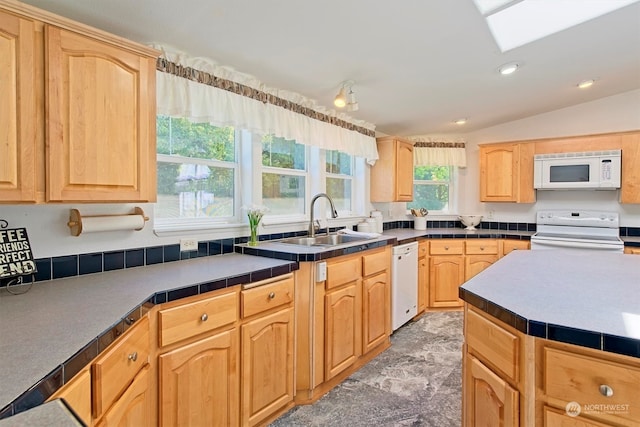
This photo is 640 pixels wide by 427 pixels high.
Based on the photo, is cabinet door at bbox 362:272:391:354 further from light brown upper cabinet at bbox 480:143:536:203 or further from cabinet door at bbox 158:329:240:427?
light brown upper cabinet at bbox 480:143:536:203

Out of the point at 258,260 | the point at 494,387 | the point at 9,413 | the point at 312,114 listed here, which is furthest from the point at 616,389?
the point at 312,114

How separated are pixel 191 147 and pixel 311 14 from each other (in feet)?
3.71

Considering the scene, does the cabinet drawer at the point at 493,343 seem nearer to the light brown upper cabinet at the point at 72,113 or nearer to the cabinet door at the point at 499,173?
the light brown upper cabinet at the point at 72,113

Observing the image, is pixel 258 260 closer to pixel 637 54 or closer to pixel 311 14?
pixel 311 14

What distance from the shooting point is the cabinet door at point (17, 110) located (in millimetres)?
1179

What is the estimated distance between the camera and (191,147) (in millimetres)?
2254

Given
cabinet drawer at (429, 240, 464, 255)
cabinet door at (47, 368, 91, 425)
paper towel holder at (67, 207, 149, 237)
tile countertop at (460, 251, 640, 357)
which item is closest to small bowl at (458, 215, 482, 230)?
cabinet drawer at (429, 240, 464, 255)

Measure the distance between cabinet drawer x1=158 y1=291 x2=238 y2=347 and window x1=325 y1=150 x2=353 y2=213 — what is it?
2015mm

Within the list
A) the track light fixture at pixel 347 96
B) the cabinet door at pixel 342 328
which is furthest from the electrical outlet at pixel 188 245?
the track light fixture at pixel 347 96

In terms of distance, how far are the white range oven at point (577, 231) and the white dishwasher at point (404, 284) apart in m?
1.32

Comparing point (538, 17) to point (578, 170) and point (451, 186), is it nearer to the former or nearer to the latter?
point (578, 170)

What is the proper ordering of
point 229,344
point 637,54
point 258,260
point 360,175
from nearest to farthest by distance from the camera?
point 229,344 < point 258,260 < point 637,54 < point 360,175

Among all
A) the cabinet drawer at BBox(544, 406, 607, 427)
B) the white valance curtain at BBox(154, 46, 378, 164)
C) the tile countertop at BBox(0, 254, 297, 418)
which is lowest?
the cabinet drawer at BBox(544, 406, 607, 427)

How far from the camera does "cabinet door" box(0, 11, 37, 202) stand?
3.87 ft
